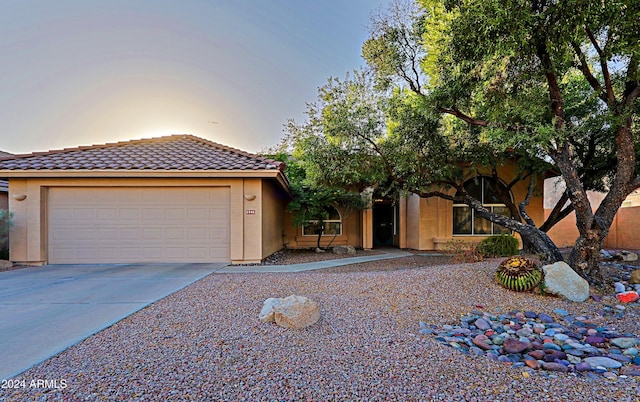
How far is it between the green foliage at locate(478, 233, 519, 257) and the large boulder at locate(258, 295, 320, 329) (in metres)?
7.23

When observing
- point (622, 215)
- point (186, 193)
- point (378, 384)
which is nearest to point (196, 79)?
point (186, 193)

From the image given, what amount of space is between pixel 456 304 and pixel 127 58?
37.0 ft

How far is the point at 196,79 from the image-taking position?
10672 mm

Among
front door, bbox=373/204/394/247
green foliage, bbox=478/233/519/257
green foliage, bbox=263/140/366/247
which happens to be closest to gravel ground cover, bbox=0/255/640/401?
green foliage, bbox=478/233/519/257

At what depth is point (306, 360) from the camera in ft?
9.56

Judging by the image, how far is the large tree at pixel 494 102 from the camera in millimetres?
5180

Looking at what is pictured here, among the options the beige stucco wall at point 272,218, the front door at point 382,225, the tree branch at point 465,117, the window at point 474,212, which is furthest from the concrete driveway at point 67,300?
the window at point 474,212

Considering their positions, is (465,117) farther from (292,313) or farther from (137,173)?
(137,173)

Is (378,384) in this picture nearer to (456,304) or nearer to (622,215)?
(456,304)

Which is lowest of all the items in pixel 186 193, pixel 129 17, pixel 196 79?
pixel 186 193

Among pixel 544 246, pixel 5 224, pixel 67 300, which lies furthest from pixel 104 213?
pixel 544 246

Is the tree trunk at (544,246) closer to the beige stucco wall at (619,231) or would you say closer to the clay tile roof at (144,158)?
the clay tile roof at (144,158)

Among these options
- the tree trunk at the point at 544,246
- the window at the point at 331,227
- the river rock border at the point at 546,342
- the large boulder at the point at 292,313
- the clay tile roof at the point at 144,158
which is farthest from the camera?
the window at the point at 331,227

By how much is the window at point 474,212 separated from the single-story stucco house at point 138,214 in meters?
7.87
